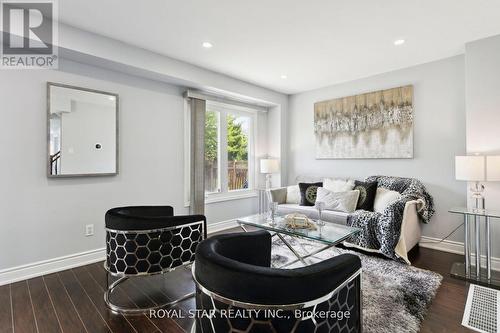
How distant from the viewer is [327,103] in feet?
15.0

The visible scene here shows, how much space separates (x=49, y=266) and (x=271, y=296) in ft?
9.51

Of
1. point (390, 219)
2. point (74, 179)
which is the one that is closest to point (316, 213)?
point (390, 219)

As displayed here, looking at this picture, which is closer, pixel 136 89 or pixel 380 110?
pixel 136 89

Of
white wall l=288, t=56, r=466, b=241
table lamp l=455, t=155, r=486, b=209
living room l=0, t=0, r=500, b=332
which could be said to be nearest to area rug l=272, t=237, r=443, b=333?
living room l=0, t=0, r=500, b=332

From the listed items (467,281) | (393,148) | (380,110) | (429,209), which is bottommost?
(467,281)

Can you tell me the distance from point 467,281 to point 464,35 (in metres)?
2.62

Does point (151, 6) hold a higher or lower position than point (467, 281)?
higher

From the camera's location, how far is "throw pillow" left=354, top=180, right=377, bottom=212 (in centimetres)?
351

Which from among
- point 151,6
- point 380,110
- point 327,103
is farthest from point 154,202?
point 380,110

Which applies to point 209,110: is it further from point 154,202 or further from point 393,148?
point 393,148

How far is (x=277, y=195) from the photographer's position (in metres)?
4.28

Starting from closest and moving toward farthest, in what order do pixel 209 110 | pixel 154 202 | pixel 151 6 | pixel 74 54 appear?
pixel 151 6 < pixel 74 54 < pixel 154 202 < pixel 209 110

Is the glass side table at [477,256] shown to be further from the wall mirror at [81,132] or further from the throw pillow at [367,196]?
the wall mirror at [81,132]

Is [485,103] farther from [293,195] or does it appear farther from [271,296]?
[271,296]
